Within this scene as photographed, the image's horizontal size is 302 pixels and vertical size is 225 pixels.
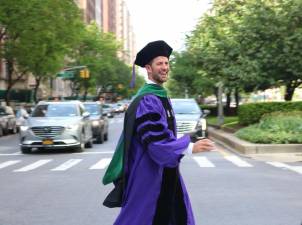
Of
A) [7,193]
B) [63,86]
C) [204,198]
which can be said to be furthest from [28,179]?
[63,86]

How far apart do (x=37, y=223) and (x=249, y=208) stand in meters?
2.91

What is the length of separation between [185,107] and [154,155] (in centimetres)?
1951

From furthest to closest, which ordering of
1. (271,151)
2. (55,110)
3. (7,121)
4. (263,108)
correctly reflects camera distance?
(7,121) < (263,108) < (55,110) < (271,151)

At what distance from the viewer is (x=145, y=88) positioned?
438 centimetres

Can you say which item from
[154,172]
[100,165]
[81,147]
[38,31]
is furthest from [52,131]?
[38,31]

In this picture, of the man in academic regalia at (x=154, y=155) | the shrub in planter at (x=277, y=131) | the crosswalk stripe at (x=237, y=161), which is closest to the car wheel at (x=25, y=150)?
the crosswalk stripe at (x=237, y=161)

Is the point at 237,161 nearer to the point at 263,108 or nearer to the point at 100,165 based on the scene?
the point at 100,165

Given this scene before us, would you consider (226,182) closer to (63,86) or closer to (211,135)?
(211,135)

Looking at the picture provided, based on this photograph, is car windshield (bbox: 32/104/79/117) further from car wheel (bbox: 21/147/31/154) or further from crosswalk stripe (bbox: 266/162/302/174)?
crosswalk stripe (bbox: 266/162/302/174)

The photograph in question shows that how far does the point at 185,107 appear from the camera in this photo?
→ 23.6 m

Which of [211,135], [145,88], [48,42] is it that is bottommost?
[211,135]

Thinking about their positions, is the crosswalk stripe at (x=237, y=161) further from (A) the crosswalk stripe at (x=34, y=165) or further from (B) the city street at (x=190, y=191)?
(A) the crosswalk stripe at (x=34, y=165)

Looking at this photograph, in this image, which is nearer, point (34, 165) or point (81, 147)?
point (34, 165)

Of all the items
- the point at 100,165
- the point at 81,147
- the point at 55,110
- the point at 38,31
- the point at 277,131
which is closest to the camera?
the point at 100,165
